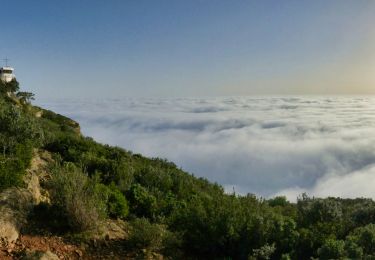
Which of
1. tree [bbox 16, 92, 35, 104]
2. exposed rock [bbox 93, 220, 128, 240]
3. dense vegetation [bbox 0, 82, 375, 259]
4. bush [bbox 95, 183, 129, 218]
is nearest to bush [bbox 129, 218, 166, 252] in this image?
dense vegetation [bbox 0, 82, 375, 259]

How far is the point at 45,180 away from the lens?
10109mm

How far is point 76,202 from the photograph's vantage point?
774 centimetres

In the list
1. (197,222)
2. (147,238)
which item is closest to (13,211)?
(147,238)

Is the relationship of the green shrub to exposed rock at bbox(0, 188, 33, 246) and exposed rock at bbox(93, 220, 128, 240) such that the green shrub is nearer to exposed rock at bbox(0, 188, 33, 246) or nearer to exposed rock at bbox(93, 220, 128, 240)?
exposed rock at bbox(93, 220, 128, 240)

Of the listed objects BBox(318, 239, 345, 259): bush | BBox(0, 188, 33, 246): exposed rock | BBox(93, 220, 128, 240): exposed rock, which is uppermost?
BBox(0, 188, 33, 246): exposed rock

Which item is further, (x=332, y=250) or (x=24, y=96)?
(x=24, y=96)

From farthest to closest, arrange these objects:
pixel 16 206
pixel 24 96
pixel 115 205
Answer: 1. pixel 24 96
2. pixel 115 205
3. pixel 16 206

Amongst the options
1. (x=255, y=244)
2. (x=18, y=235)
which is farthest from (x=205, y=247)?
(x=18, y=235)

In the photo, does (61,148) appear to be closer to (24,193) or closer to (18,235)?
(24,193)

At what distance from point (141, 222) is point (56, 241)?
1.84m

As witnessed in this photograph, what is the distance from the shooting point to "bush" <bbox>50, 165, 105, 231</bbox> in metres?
7.78

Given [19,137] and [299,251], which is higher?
[19,137]

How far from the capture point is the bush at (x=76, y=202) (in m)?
7.78

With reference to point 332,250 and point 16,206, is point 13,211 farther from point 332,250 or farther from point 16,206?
point 332,250
